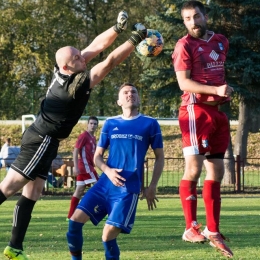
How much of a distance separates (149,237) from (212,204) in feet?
10.7

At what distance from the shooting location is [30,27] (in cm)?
5219

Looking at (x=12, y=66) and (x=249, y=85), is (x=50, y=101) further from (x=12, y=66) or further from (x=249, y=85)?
(x=12, y=66)

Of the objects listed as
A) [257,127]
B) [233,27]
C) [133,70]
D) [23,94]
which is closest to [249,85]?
[233,27]

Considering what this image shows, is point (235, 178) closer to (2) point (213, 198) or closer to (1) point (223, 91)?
(2) point (213, 198)

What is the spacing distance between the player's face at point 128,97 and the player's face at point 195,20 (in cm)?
93

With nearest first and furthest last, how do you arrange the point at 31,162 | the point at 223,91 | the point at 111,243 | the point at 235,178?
1. the point at 223,91
2. the point at 111,243
3. the point at 31,162
4. the point at 235,178

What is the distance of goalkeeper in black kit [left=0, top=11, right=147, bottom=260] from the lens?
858cm

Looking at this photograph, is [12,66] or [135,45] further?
[12,66]

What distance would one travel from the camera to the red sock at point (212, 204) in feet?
29.9

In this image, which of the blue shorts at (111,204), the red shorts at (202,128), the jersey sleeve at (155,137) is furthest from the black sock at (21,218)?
the red shorts at (202,128)

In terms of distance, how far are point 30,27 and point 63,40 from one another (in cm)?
223

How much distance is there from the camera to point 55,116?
895cm

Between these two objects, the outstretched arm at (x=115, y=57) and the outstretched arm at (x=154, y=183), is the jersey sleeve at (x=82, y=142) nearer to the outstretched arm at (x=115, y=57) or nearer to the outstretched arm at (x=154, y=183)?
the outstretched arm at (x=154, y=183)

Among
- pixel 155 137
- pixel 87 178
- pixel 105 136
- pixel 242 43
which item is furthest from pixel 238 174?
pixel 105 136
